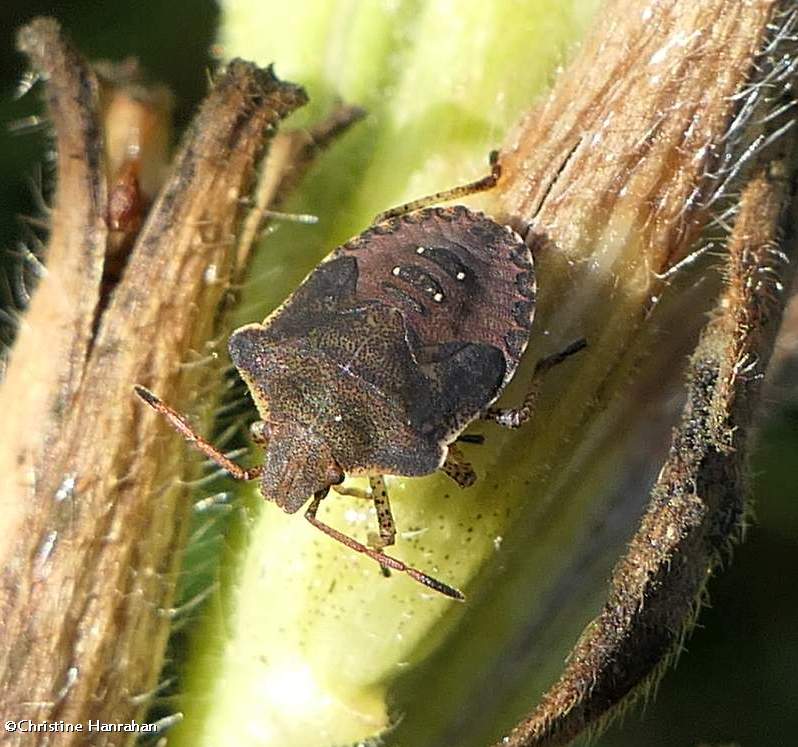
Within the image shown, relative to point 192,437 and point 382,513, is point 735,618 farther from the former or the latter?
point 192,437

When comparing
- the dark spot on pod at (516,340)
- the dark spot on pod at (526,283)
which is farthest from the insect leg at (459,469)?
the dark spot on pod at (526,283)

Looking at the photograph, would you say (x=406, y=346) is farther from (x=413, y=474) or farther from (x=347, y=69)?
(x=347, y=69)

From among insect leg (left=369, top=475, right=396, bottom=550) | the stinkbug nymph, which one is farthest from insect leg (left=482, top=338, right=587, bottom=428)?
insect leg (left=369, top=475, right=396, bottom=550)

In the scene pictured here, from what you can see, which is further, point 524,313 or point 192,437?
point 524,313

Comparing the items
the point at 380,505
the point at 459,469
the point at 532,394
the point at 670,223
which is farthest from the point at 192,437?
the point at 670,223

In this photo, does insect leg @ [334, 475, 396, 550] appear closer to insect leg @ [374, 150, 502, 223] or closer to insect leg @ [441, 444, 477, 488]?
insect leg @ [441, 444, 477, 488]

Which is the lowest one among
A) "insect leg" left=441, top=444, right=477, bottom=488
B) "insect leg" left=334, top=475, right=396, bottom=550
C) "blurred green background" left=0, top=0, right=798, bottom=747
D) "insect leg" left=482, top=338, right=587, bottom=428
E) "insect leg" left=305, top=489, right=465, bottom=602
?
"blurred green background" left=0, top=0, right=798, bottom=747

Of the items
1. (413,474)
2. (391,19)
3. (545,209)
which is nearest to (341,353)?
(413,474)
